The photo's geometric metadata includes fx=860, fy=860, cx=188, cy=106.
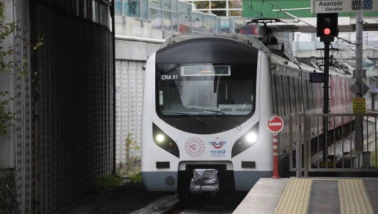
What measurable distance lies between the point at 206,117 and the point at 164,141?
803 mm

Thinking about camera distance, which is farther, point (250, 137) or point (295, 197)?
point (250, 137)

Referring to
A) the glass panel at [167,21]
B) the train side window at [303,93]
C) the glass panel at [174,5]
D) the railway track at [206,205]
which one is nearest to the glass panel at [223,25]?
the glass panel at [174,5]

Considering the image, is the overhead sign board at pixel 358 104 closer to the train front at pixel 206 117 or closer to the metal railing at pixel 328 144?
the metal railing at pixel 328 144

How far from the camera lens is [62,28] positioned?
14891 mm

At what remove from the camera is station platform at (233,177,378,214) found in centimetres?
919

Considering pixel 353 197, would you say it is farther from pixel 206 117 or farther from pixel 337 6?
pixel 337 6

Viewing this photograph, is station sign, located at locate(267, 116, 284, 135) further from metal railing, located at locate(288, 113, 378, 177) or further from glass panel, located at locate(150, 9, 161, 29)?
glass panel, located at locate(150, 9, 161, 29)

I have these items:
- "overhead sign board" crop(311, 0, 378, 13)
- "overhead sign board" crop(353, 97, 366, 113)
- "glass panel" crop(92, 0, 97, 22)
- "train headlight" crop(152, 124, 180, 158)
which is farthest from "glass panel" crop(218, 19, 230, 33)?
"train headlight" crop(152, 124, 180, 158)

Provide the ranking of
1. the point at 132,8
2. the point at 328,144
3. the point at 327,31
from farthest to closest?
the point at 132,8, the point at 327,31, the point at 328,144

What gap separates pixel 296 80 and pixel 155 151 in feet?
20.1

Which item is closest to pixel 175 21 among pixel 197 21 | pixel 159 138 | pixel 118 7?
pixel 197 21

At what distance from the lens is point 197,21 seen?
1358 inches

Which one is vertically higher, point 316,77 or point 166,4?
point 166,4

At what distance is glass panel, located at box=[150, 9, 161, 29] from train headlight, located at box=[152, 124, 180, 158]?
43.0ft
